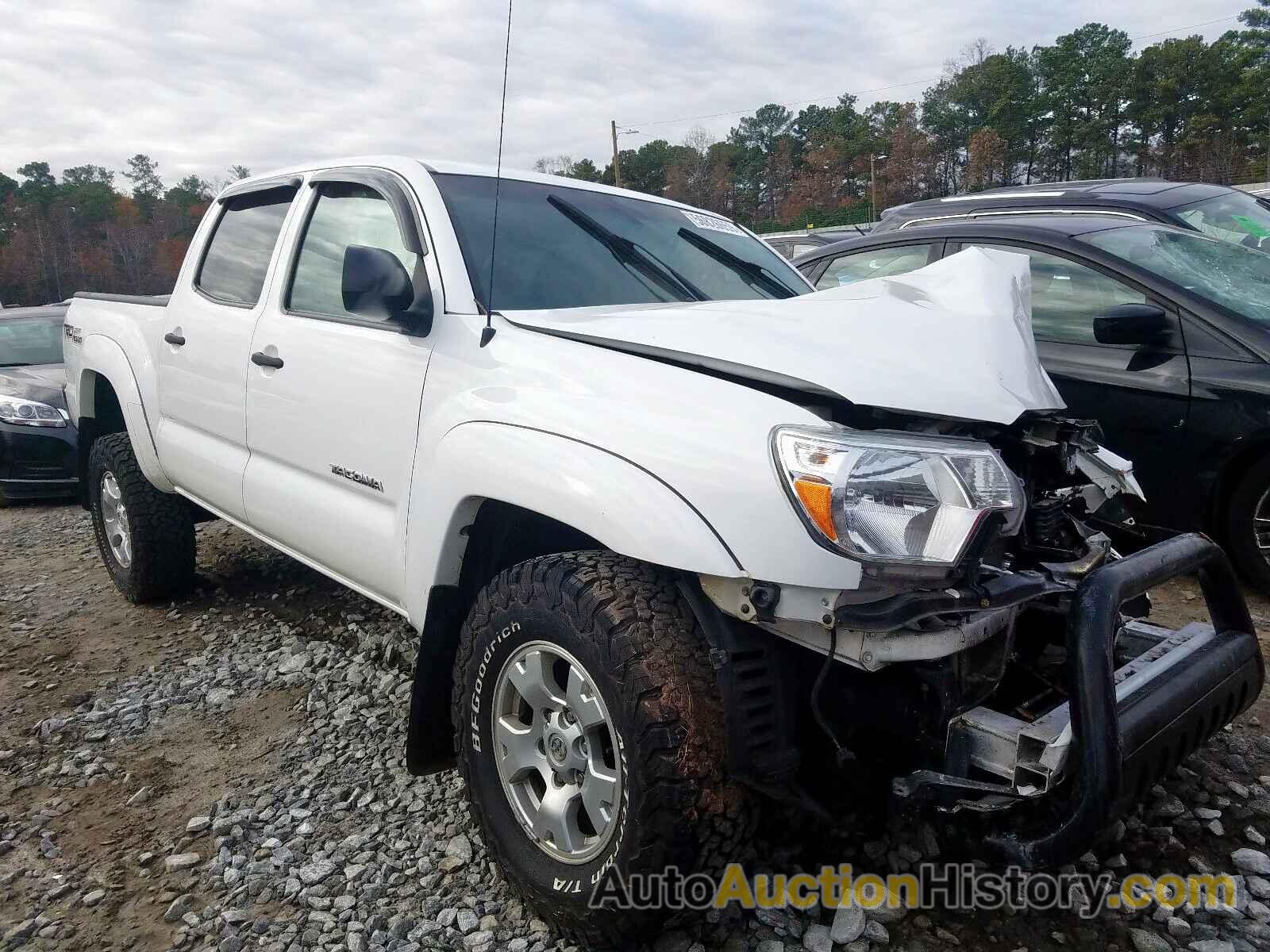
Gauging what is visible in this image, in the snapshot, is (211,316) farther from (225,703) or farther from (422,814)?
(422,814)

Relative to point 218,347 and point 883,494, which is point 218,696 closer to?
point 218,347

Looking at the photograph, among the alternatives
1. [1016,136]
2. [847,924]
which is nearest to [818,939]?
[847,924]

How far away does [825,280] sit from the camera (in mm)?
5574

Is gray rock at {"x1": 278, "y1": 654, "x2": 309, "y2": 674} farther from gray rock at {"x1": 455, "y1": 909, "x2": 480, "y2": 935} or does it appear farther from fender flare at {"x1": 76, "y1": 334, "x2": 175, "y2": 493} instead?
gray rock at {"x1": 455, "y1": 909, "x2": 480, "y2": 935}

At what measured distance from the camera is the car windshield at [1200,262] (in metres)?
3.99

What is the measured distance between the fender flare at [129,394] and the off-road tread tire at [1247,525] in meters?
4.57

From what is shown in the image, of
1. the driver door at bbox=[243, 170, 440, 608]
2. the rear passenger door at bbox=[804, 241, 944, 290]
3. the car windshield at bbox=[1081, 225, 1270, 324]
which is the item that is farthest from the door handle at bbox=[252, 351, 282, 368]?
the car windshield at bbox=[1081, 225, 1270, 324]

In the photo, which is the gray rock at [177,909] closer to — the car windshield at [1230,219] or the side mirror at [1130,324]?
the side mirror at [1130,324]

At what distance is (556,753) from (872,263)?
4.09 meters

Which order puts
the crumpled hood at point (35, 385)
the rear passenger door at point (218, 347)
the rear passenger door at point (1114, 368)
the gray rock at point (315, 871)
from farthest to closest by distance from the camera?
the crumpled hood at point (35, 385) → the rear passenger door at point (1114, 368) → the rear passenger door at point (218, 347) → the gray rock at point (315, 871)

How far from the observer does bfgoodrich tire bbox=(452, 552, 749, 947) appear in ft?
5.70

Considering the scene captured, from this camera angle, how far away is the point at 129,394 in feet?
→ 13.5

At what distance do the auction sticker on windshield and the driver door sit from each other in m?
1.15

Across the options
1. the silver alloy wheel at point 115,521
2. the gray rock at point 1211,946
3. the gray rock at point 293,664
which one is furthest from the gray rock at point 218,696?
the gray rock at point 1211,946
